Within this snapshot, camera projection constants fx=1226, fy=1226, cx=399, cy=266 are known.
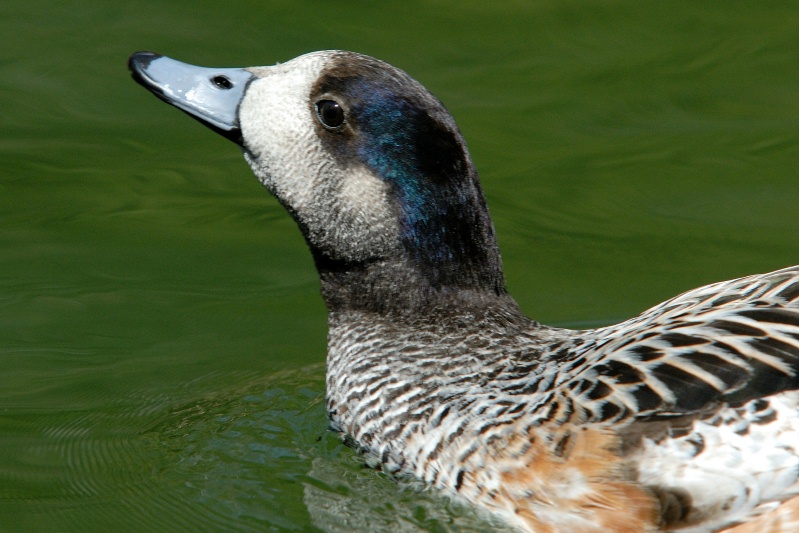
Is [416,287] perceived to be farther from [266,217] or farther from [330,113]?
[266,217]

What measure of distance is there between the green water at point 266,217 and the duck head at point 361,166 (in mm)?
741

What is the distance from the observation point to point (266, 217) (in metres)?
6.57

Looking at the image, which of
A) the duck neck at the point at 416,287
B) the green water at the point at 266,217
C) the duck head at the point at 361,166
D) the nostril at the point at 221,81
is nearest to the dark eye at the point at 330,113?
the duck head at the point at 361,166

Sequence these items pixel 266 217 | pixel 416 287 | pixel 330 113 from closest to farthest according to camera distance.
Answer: pixel 330 113 → pixel 416 287 → pixel 266 217

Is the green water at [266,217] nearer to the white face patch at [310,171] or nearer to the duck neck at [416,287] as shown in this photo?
the duck neck at [416,287]

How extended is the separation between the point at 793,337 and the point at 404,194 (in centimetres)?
137

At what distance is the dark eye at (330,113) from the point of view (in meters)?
4.28

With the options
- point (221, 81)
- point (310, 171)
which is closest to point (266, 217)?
point (221, 81)

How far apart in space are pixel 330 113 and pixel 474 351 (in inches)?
38.6

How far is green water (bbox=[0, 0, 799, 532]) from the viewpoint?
4.61m

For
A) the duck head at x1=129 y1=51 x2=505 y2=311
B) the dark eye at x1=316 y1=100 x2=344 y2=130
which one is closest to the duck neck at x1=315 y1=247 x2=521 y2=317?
the duck head at x1=129 y1=51 x2=505 y2=311

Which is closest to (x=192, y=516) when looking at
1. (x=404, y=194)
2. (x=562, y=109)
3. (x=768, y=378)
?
(x=404, y=194)

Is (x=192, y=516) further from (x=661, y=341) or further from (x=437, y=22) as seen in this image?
(x=437, y=22)

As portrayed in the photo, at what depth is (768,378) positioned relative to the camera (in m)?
3.63
